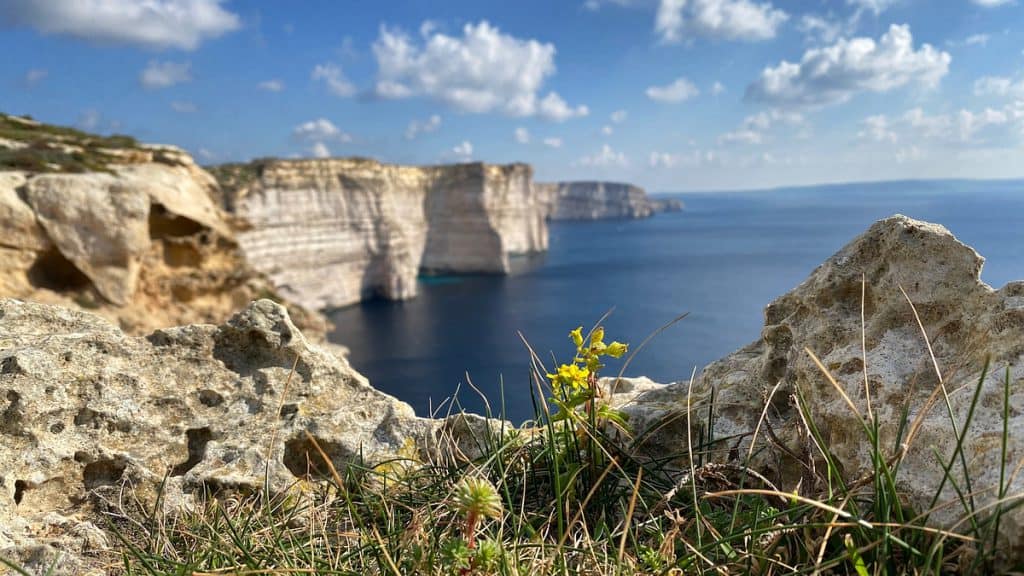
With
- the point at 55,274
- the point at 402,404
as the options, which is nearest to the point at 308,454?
the point at 402,404

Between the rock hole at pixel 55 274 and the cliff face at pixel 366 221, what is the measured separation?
15.0 meters

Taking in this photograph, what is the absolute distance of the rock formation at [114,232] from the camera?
1275cm

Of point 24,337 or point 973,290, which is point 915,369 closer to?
point 973,290

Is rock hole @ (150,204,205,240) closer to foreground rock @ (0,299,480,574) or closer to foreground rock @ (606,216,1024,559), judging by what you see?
foreground rock @ (0,299,480,574)

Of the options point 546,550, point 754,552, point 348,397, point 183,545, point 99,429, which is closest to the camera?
point 754,552

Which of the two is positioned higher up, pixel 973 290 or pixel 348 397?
pixel 973 290

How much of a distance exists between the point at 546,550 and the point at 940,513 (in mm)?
1118

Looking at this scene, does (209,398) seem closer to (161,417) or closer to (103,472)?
(161,417)

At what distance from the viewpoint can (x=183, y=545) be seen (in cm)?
219

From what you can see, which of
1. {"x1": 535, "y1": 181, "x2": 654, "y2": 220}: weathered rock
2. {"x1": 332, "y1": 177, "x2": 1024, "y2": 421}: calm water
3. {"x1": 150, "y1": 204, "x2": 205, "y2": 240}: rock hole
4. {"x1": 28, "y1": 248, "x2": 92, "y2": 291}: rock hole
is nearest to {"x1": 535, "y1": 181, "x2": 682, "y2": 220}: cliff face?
{"x1": 535, "y1": 181, "x2": 654, "y2": 220}: weathered rock

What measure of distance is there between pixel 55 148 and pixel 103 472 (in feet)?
59.3

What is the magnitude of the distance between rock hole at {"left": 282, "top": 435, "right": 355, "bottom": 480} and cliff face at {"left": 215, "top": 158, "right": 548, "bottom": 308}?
1118 inches

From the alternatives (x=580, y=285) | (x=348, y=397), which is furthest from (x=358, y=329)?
(x=348, y=397)

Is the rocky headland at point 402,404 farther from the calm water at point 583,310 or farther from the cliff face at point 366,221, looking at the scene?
the cliff face at point 366,221
